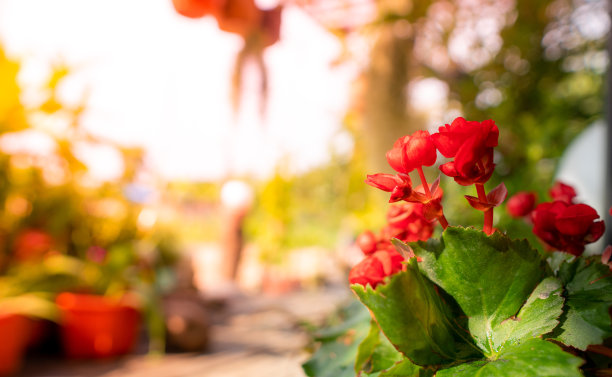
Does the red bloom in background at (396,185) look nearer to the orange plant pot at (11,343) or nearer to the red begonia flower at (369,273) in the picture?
the red begonia flower at (369,273)

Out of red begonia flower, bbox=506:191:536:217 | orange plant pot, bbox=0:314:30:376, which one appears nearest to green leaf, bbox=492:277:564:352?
red begonia flower, bbox=506:191:536:217

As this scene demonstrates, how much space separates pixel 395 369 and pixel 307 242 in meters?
5.39

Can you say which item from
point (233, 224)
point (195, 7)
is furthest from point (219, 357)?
point (233, 224)

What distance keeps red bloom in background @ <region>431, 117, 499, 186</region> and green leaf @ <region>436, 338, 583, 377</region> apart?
75mm

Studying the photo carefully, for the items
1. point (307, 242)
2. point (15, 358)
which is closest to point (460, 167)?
point (15, 358)

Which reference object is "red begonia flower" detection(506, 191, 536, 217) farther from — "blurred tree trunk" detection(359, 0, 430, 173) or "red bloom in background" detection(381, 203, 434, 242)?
"blurred tree trunk" detection(359, 0, 430, 173)

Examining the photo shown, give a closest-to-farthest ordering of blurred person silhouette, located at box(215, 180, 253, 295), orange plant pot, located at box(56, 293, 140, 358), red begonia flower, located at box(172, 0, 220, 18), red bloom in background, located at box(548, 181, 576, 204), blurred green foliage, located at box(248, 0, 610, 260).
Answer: red bloom in background, located at box(548, 181, 576, 204) → red begonia flower, located at box(172, 0, 220, 18) → orange plant pot, located at box(56, 293, 140, 358) → blurred green foliage, located at box(248, 0, 610, 260) → blurred person silhouette, located at box(215, 180, 253, 295)

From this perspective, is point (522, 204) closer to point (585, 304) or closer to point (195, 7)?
point (585, 304)

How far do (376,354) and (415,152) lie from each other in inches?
4.2

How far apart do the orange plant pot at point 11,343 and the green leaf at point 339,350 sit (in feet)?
4.50

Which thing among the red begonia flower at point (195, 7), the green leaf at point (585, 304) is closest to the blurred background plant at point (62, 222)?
the red begonia flower at point (195, 7)

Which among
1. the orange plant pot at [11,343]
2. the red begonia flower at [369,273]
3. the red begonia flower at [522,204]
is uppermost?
the orange plant pot at [11,343]

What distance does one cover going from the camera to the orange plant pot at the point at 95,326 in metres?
1.57

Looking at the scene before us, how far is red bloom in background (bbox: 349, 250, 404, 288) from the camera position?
0.23 meters
